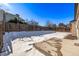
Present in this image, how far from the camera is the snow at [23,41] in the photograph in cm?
208

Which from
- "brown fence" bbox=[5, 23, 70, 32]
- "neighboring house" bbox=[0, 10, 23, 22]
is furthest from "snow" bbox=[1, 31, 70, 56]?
"neighboring house" bbox=[0, 10, 23, 22]

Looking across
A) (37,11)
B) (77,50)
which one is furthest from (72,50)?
(37,11)

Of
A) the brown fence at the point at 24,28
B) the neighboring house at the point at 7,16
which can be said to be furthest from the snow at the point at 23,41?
the neighboring house at the point at 7,16

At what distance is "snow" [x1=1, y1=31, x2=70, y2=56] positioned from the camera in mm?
2084

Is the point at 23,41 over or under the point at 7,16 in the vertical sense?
under

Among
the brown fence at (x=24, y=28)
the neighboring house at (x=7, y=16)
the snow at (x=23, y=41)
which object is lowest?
the snow at (x=23, y=41)

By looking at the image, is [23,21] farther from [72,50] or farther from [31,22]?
[72,50]

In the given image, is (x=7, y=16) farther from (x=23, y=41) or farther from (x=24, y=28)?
(x=23, y=41)

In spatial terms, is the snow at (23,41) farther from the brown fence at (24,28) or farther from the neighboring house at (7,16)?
the neighboring house at (7,16)

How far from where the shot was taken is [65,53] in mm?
2059

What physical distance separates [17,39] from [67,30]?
0.67 meters

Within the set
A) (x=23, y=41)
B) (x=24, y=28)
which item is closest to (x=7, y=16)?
(x=24, y=28)

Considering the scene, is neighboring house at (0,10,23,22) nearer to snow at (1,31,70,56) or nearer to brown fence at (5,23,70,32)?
brown fence at (5,23,70,32)

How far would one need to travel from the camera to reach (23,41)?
6.89 ft
